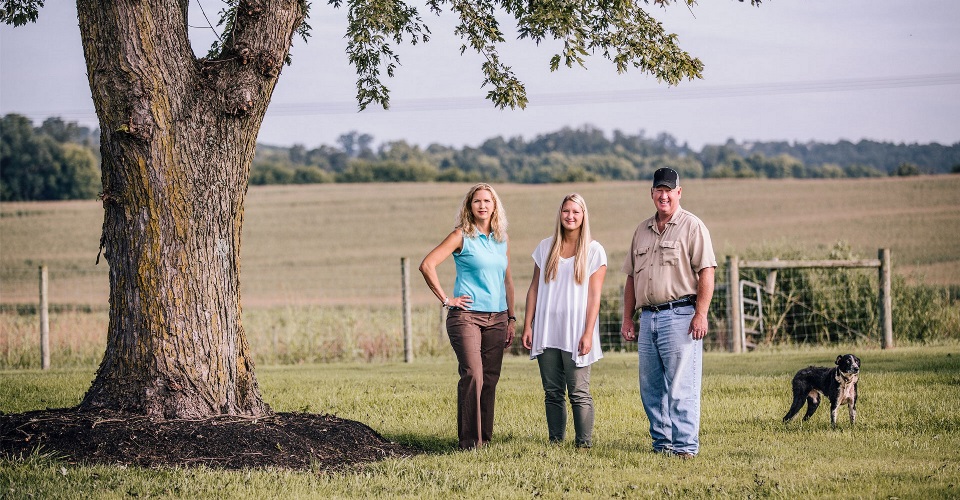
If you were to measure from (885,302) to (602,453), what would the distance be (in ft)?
39.3

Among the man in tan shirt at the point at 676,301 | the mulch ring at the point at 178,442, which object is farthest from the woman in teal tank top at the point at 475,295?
the man in tan shirt at the point at 676,301

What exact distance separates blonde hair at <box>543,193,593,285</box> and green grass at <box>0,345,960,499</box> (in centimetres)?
145

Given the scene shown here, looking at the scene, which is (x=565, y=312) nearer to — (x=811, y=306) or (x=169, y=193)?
(x=169, y=193)

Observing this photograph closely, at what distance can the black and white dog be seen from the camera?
899cm

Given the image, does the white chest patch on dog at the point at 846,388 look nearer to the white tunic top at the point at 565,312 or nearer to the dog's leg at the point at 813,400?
the dog's leg at the point at 813,400

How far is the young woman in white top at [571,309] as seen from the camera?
812cm

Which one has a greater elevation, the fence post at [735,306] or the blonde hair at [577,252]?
the blonde hair at [577,252]

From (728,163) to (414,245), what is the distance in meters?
37.0

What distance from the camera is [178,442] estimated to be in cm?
777

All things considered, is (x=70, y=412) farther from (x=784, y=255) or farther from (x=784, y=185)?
(x=784, y=185)

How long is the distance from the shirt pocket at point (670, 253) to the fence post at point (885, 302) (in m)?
11.8

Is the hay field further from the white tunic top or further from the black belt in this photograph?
the black belt

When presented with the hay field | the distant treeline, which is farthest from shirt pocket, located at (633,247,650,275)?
the distant treeline

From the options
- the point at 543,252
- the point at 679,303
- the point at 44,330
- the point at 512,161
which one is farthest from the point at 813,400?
the point at 512,161
